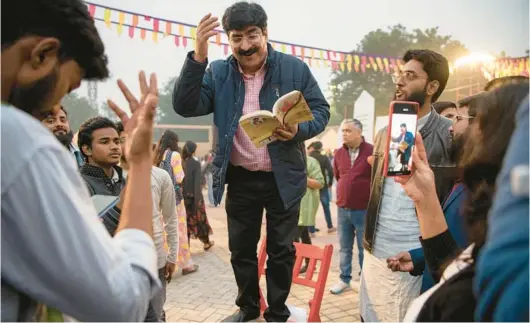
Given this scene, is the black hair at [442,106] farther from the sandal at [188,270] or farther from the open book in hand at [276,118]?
the sandal at [188,270]

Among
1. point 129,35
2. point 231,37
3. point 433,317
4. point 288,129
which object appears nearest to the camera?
point 433,317

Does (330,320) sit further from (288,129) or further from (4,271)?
(4,271)

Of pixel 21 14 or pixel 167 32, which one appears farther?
pixel 167 32

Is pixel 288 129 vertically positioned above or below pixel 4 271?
above

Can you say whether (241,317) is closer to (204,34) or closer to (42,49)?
(204,34)

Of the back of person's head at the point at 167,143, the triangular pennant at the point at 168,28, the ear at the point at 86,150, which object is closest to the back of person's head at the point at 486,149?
the ear at the point at 86,150

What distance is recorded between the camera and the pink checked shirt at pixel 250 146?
8.66 ft

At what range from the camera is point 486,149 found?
977 mm

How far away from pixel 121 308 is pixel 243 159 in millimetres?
1885

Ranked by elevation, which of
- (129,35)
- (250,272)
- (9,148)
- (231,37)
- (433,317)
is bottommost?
(250,272)

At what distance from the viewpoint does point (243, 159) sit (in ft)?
8.74

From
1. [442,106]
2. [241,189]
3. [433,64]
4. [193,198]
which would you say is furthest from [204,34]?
[193,198]

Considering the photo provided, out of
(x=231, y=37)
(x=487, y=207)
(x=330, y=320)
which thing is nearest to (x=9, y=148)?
(x=487, y=207)

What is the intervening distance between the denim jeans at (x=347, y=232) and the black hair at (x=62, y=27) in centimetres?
422
